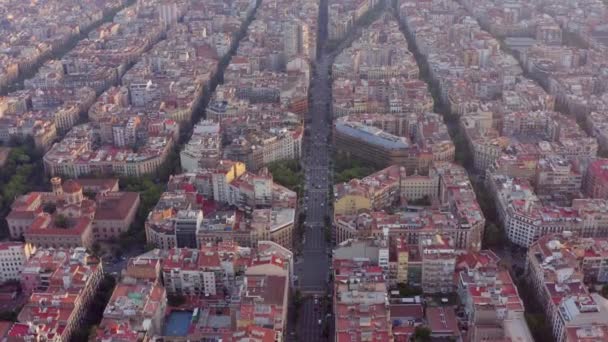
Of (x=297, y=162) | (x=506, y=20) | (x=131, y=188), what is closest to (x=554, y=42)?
(x=506, y=20)

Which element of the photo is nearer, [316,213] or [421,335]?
[421,335]

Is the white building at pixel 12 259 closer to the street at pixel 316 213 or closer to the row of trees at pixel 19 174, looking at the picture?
the row of trees at pixel 19 174

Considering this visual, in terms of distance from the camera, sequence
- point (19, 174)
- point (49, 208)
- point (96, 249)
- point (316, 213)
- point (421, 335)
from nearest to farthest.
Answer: point (421, 335)
point (96, 249)
point (49, 208)
point (316, 213)
point (19, 174)

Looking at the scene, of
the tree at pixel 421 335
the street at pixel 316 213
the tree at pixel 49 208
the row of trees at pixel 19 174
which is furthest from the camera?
the row of trees at pixel 19 174

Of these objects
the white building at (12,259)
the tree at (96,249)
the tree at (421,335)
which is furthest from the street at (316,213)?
the white building at (12,259)

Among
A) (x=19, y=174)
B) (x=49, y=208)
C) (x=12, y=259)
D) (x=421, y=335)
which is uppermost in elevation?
(x=19, y=174)

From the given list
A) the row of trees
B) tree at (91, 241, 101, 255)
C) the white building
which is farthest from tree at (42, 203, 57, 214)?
the white building

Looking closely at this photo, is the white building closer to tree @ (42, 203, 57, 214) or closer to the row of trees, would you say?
tree @ (42, 203, 57, 214)

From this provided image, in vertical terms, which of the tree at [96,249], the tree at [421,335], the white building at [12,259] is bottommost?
the tree at [421,335]

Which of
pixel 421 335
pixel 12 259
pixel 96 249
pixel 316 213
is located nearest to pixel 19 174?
pixel 96 249

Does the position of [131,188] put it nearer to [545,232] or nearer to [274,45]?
[545,232]

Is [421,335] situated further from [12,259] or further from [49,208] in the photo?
[49,208]

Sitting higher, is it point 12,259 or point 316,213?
point 12,259
